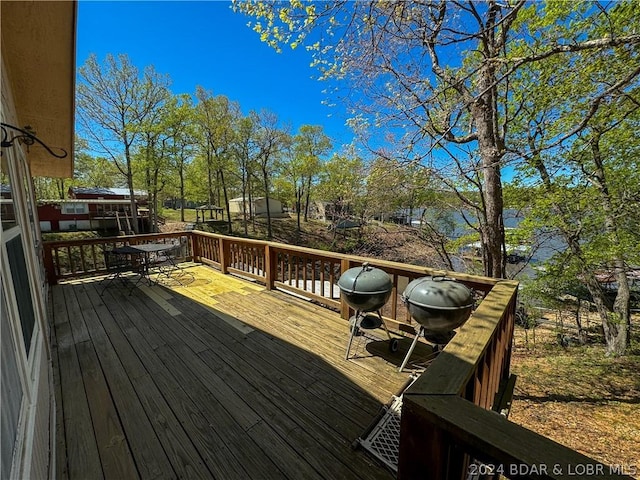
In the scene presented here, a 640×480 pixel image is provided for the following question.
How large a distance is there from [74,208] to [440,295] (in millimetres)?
25030

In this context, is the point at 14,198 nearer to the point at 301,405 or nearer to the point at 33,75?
the point at 33,75

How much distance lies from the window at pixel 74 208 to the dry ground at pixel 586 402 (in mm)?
25582

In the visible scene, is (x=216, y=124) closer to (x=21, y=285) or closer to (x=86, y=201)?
(x=86, y=201)

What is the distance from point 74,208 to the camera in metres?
19.2

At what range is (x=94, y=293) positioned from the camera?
4.89m

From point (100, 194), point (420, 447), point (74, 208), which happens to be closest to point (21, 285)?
point (420, 447)

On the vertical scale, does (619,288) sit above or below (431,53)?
below

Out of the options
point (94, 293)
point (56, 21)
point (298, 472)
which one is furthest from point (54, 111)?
point (298, 472)

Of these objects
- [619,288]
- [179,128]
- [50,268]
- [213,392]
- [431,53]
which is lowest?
[619,288]

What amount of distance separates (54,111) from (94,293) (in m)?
3.10

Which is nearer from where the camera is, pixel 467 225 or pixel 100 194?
pixel 467 225

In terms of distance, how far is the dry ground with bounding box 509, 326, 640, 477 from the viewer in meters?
3.72

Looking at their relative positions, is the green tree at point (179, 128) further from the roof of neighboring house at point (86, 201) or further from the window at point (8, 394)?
the window at point (8, 394)

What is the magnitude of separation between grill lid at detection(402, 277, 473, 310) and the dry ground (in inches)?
128
